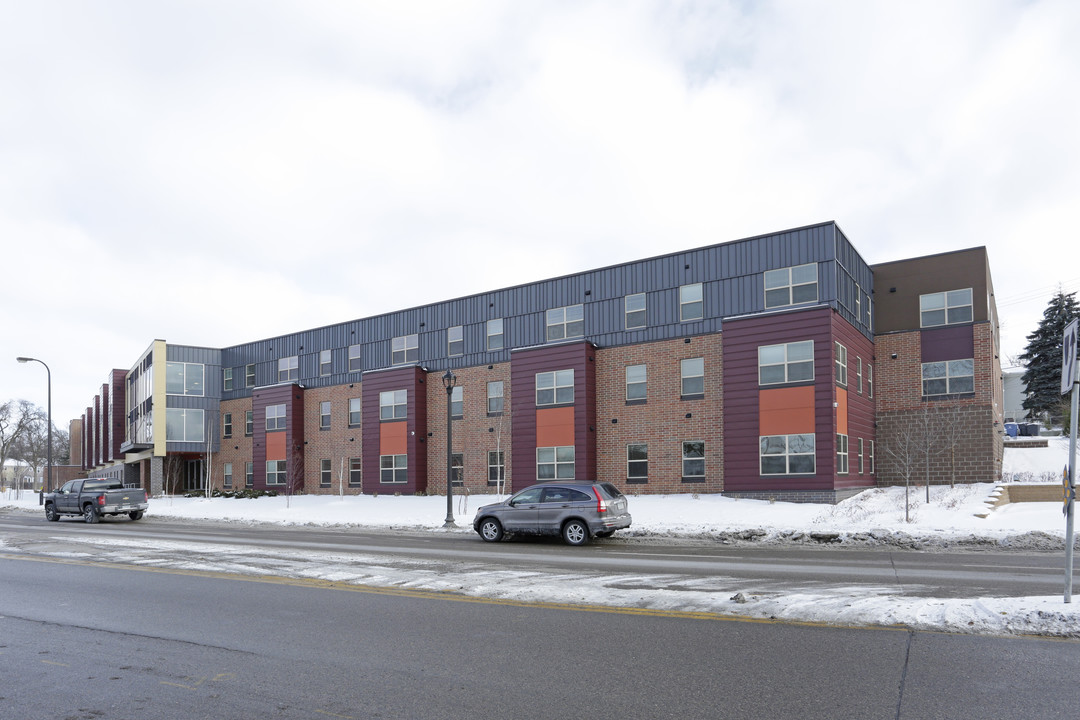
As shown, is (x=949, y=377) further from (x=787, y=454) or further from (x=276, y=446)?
(x=276, y=446)

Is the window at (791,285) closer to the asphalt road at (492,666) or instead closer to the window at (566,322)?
the window at (566,322)

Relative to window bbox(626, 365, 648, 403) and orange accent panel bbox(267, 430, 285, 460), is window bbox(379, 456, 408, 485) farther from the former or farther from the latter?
window bbox(626, 365, 648, 403)

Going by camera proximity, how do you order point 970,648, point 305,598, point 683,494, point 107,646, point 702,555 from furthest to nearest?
point 683,494, point 702,555, point 305,598, point 107,646, point 970,648

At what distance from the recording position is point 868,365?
32.0 metres

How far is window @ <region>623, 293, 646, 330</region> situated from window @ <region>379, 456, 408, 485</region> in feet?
48.5

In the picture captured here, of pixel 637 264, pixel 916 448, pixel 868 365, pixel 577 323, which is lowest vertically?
pixel 916 448

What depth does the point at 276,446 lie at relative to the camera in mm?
47188

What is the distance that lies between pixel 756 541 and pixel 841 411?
11.5m

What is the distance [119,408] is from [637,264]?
4985 cm

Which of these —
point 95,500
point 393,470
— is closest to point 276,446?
point 393,470

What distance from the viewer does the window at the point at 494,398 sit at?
36.8 metres

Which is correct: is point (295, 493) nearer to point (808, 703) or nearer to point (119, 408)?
point (119, 408)

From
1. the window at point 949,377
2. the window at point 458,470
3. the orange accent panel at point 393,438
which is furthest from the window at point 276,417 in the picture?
the window at point 949,377

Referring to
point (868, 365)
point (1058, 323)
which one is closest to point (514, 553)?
point (868, 365)
